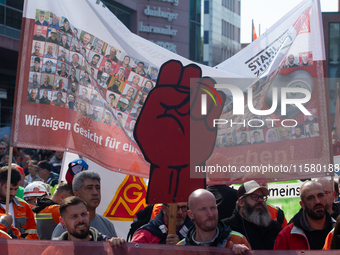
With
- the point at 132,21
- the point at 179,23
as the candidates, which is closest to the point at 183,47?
the point at 179,23

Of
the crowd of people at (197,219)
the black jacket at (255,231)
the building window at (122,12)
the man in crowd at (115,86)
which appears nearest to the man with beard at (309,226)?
the crowd of people at (197,219)

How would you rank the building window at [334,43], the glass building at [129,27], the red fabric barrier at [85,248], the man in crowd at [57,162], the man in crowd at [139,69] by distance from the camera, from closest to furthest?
the red fabric barrier at [85,248] < the man in crowd at [139,69] < the man in crowd at [57,162] < the glass building at [129,27] < the building window at [334,43]

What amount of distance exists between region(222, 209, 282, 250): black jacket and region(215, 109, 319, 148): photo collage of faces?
2.43 feet

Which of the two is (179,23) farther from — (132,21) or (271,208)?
(271,208)

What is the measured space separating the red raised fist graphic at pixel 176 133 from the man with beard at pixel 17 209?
142 cm

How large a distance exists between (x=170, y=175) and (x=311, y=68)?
1.88 metres

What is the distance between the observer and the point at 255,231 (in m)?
4.69

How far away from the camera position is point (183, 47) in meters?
34.3

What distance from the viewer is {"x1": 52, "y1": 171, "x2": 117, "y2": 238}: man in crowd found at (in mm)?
4516

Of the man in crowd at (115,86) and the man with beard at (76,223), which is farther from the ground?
the man in crowd at (115,86)

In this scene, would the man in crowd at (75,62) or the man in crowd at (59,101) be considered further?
the man in crowd at (75,62)

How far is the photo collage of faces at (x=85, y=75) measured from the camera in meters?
4.64

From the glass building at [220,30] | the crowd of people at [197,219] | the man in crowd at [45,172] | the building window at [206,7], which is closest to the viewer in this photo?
the crowd of people at [197,219]

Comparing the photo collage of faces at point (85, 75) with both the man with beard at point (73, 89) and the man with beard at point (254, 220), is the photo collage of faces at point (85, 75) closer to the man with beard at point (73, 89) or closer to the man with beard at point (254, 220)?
the man with beard at point (73, 89)
